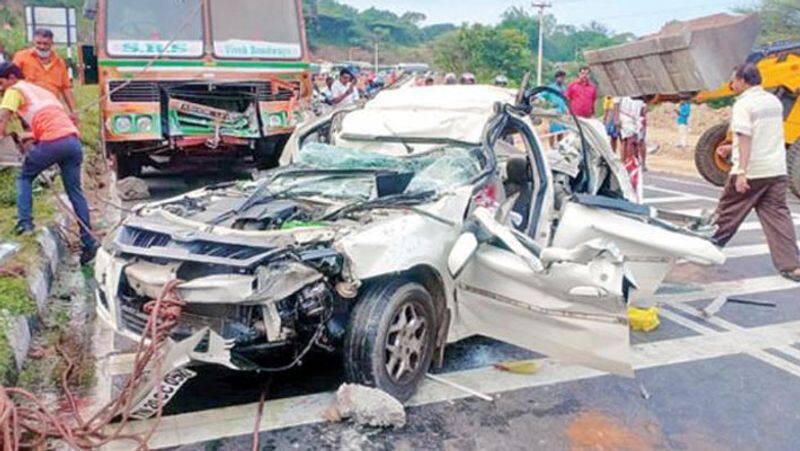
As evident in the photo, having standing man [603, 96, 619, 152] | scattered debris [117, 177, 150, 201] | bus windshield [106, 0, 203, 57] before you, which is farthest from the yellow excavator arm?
scattered debris [117, 177, 150, 201]

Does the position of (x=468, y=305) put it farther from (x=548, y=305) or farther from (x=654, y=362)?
(x=654, y=362)

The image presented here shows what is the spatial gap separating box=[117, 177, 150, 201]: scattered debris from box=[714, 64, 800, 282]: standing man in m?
7.06

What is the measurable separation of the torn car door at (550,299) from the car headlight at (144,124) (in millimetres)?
6083

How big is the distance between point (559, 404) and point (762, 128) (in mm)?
3452

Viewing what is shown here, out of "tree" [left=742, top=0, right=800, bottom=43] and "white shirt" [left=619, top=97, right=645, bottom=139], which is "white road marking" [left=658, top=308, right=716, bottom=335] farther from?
"tree" [left=742, top=0, right=800, bottom=43]

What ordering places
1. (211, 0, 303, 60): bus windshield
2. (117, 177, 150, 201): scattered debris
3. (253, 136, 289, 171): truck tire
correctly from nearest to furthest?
(211, 0, 303, 60): bus windshield < (117, 177, 150, 201): scattered debris < (253, 136, 289, 171): truck tire

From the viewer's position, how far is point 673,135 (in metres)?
26.6

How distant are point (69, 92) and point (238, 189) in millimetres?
5299

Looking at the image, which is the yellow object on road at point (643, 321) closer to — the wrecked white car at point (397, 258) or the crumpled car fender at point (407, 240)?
the wrecked white car at point (397, 258)

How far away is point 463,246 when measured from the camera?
384cm

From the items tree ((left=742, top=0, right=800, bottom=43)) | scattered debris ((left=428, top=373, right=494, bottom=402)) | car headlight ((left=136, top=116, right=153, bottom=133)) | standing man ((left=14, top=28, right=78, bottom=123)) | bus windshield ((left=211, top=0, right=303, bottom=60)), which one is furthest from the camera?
tree ((left=742, top=0, right=800, bottom=43))

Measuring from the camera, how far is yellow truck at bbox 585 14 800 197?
920 centimetres

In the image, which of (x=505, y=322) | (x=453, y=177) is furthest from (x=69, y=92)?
(x=505, y=322)

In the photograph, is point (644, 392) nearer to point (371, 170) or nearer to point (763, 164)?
point (371, 170)
